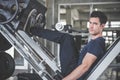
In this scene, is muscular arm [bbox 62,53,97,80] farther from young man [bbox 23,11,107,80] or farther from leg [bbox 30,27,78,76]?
leg [bbox 30,27,78,76]

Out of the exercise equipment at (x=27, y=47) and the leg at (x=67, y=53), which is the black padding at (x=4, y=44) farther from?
the leg at (x=67, y=53)

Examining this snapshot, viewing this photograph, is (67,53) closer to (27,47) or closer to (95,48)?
(95,48)

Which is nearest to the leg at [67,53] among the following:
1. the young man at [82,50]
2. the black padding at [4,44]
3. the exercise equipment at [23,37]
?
the young man at [82,50]

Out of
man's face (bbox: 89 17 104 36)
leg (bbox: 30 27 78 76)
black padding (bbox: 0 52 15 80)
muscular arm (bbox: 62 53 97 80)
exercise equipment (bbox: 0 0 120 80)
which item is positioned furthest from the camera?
black padding (bbox: 0 52 15 80)

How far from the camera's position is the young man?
2498 mm

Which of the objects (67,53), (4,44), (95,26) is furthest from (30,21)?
(95,26)

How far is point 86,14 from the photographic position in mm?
10539

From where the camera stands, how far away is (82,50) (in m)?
2.68

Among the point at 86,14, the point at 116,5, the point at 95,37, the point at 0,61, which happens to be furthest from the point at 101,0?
the point at 95,37

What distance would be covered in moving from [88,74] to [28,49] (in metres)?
0.74

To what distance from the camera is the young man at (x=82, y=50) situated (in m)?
2.50

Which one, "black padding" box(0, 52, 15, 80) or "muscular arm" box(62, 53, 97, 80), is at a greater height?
"muscular arm" box(62, 53, 97, 80)

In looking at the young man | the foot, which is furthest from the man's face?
the foot

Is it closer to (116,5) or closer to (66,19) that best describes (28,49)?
(116,5)
